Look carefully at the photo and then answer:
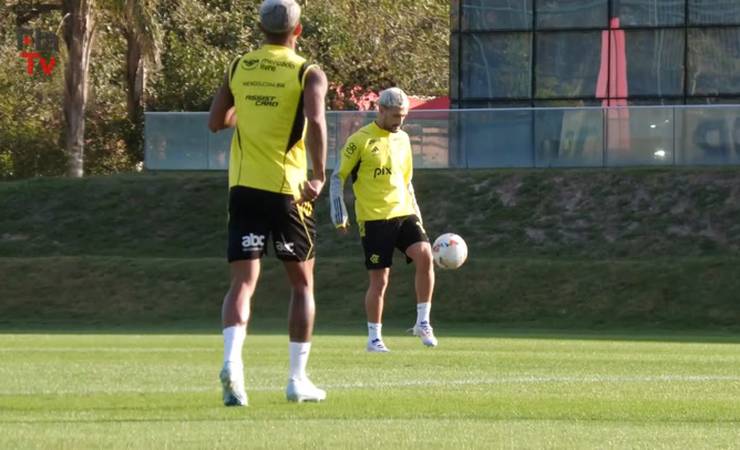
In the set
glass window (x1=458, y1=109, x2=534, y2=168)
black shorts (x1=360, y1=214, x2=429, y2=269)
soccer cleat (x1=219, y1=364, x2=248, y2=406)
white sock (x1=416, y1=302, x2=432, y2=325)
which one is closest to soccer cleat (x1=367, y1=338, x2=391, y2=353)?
white sock (x1=416, y1=302, x2=432, y2=325)

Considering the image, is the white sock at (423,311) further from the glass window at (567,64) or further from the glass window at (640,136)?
the glass window at (567,64)

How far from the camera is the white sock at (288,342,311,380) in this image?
32.9 feet

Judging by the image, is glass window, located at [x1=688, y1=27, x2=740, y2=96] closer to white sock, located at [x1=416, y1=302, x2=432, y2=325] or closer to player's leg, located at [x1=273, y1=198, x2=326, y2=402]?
white sock, located at [x1=416, y1=302, x2=432, y2=325]

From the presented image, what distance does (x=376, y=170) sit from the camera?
15.9 m

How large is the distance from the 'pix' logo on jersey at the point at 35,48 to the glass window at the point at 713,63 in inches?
656

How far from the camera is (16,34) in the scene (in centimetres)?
5000

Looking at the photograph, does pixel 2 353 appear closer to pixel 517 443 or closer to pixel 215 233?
pixel 517 443

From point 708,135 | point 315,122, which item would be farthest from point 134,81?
point 315,122

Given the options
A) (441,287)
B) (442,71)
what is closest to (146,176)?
(441,287)

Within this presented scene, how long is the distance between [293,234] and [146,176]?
28.8 metres

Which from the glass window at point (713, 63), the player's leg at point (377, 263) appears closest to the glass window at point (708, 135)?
the glass window at point (713, 63)

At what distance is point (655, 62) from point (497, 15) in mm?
3720

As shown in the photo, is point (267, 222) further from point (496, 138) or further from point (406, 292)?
point (496, 138)

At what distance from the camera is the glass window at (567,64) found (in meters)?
39.7
